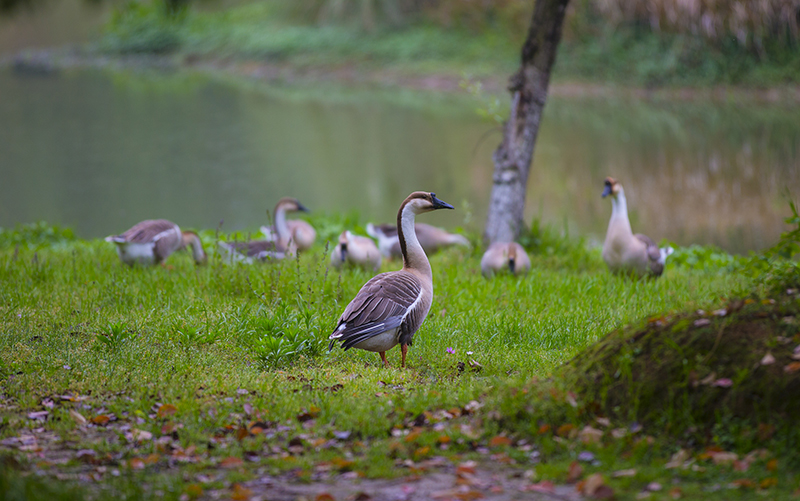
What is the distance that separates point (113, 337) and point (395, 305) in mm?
2344

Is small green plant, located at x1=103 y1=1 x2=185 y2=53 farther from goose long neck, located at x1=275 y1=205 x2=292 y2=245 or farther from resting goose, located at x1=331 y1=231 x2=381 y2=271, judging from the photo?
resting goose, located at x1=331 y1=231 x2=381 y2=271

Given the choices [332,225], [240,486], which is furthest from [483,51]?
[240,486]

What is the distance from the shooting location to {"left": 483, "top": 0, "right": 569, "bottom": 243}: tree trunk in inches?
396

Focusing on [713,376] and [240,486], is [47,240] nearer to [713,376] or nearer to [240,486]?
→ [240,486]

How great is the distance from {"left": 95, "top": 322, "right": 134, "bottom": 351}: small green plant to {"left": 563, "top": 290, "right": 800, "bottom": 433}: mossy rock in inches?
143

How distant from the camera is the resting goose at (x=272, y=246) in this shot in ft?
27.7

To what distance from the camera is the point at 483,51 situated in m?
35.7

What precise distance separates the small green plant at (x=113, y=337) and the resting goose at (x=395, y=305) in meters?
1.78

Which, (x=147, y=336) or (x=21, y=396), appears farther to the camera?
(x=147, y=336)

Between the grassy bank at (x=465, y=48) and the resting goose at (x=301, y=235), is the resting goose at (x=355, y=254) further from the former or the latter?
the grassy bank at (x=465, y=48)

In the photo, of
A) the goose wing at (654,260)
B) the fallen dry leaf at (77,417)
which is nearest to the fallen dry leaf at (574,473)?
the fallen dry leaf at (77,417)

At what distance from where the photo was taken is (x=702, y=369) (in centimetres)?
407

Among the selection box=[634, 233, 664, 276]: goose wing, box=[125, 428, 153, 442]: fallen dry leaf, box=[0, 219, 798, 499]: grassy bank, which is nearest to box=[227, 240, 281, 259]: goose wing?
box=[0, 219, 798, 499]: grassy bank

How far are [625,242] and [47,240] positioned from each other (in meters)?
9.22
